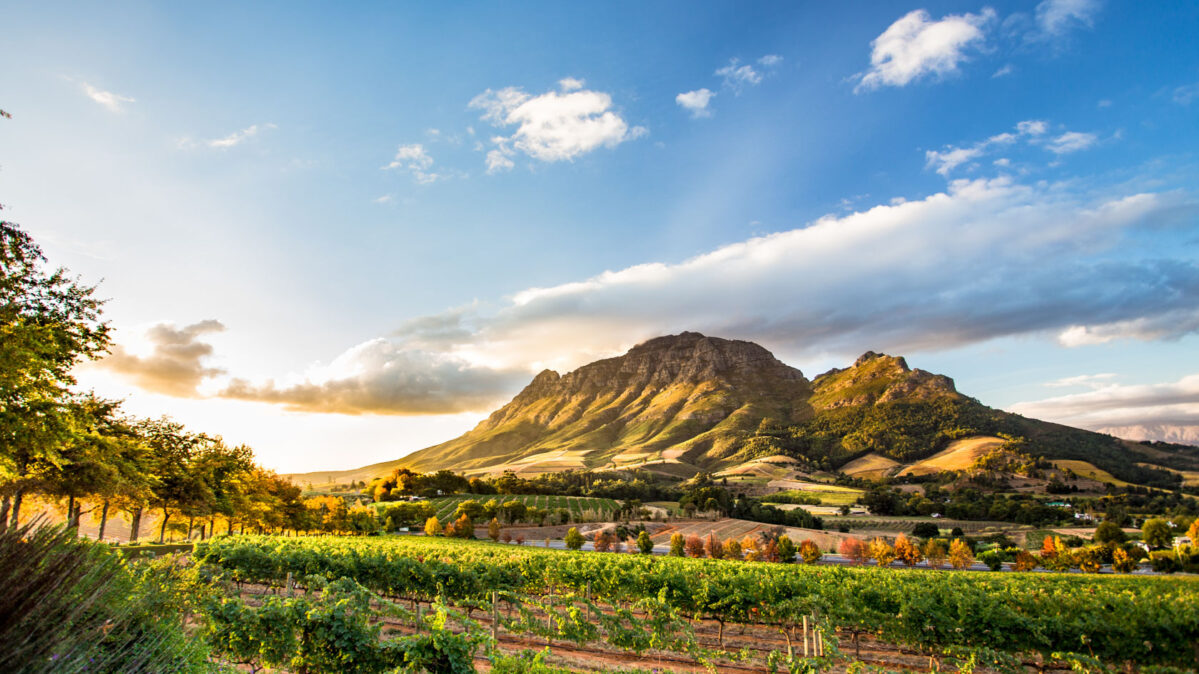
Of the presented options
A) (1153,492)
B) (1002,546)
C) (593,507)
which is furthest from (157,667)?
(1153,492)

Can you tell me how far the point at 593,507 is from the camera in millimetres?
122250

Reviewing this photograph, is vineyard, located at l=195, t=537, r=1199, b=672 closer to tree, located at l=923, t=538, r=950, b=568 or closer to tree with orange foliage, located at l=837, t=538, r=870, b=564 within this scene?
tree, located at l=923, t=538, r=950, b=568

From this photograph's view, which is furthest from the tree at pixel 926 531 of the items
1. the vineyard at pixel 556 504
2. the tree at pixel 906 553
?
the vineyard at pixel 556 504

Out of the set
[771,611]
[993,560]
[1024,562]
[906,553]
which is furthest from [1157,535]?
[771,611]

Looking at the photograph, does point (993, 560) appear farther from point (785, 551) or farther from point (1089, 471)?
point (1089, 471)

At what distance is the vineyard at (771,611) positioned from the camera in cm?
1697

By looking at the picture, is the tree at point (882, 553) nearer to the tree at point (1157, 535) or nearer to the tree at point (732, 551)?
the tree at point (732, 551)

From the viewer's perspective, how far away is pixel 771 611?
22.5 m

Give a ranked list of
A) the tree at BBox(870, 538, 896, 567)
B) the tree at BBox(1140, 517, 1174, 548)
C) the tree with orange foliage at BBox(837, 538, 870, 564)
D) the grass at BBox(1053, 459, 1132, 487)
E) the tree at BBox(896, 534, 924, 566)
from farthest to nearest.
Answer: the grass at BBox(1053, 459, 1132, 487)
the tree at BBox(1140, 517, 1174, 548)
the tree with orange foliage at BBox(837, 538, 870, 564)
the tree at BBox(896, 534, 924, 566)
the tree at BBox(870, 538, 896, 567)

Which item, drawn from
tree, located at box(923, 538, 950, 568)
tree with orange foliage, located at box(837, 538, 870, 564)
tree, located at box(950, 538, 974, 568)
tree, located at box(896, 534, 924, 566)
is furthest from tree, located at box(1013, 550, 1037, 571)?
tree with orange foliage, located at box(837, 538, 870, 564)

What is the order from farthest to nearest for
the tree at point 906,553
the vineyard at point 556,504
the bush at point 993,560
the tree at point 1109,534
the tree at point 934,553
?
the vineyard at point 556,504 < the tree at point 1109,534 < the tree at point 906,553 < the bush at point 993,560 < the tree at point 934,553

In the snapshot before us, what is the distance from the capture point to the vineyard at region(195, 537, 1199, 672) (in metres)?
17.0

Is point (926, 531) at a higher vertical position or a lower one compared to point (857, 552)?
lower

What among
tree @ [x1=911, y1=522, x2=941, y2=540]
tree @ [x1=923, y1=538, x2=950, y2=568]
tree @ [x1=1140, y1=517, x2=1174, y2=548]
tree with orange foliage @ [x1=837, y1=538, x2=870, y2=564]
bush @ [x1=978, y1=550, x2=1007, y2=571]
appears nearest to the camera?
tree @ [x1=923, y1=538, x2=950, y2=568]
